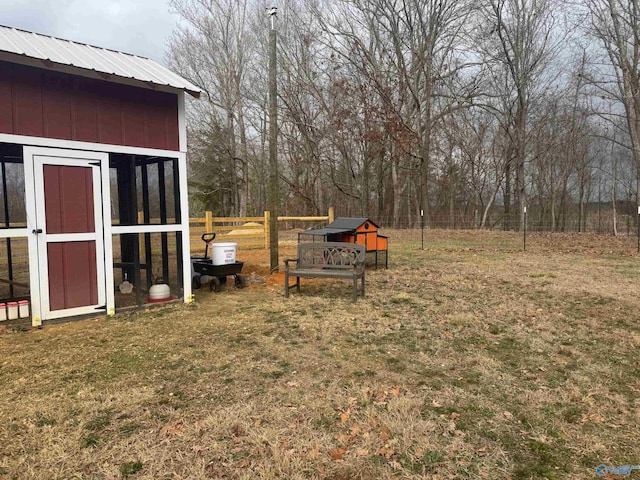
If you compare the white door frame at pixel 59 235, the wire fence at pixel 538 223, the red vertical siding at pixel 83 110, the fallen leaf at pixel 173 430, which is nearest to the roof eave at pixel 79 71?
the red vertical siding at pixel 83 110

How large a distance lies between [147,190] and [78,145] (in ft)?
7.32

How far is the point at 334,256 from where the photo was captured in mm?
6875

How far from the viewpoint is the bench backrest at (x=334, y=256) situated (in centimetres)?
670

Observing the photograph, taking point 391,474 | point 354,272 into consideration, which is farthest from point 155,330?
point 391,474

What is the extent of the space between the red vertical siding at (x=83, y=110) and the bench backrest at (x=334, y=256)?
8.59 feet

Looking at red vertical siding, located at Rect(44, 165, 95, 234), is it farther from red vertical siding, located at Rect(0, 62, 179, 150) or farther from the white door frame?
red vertical siding, located at Rect(0, 62, 179, 150)

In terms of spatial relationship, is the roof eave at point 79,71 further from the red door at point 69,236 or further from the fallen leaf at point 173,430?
the fallen leaf at point 173,430

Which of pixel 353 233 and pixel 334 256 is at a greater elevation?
pixel 353 233

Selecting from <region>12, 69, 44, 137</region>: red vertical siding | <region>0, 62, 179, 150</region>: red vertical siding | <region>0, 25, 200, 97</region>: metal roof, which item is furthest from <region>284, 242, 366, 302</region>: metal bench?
<region>12, 69, 44, 137</region>: red vertical siding

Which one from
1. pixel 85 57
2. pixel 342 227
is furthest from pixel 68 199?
pixel 342 227

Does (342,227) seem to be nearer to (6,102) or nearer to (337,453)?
(6,102)

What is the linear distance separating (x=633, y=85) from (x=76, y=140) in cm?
2015

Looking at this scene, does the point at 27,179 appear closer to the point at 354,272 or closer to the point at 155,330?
the point at 155,330

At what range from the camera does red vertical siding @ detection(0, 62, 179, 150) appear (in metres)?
4.71
